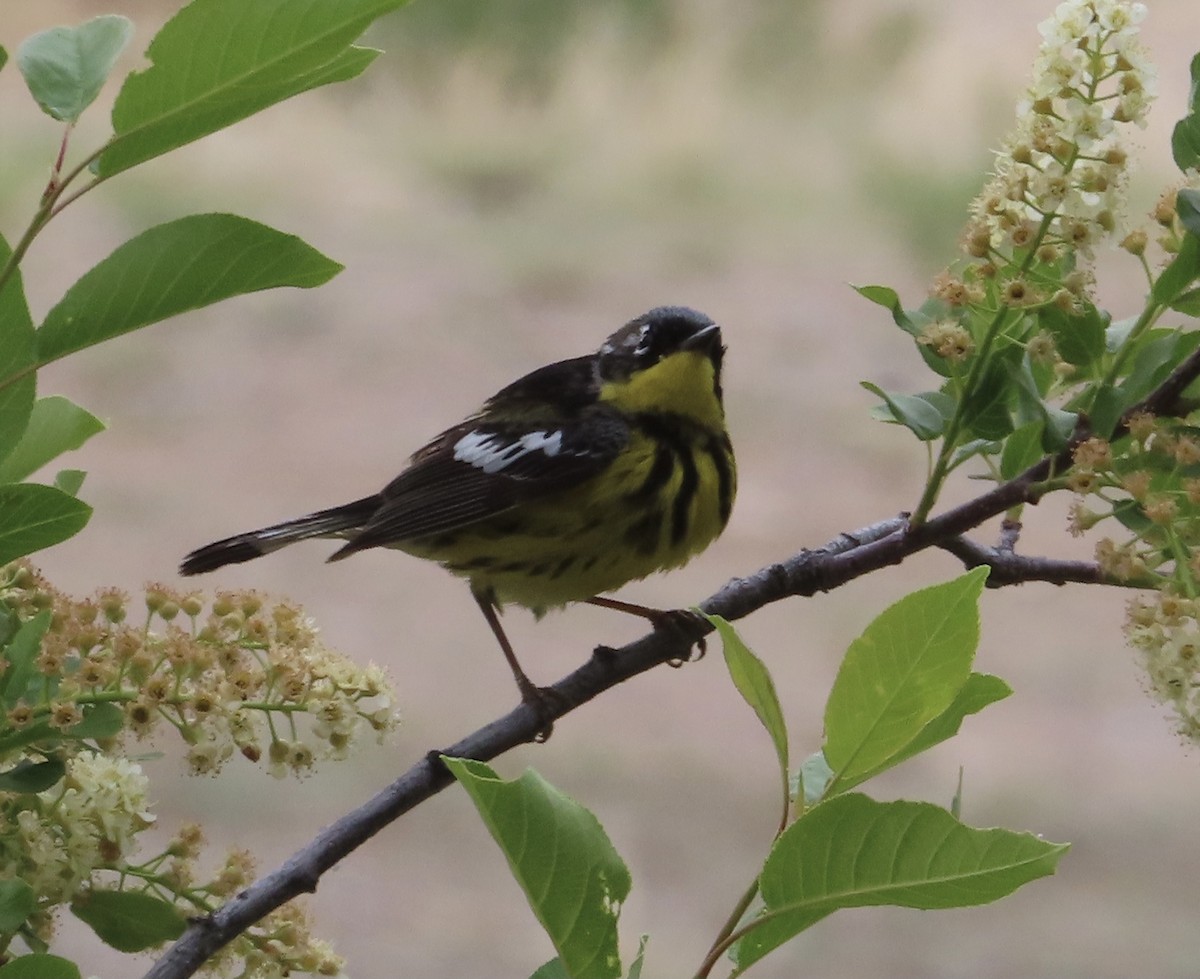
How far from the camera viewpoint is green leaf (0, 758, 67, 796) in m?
Answer: 0.51

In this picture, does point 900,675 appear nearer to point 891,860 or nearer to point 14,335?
point 891,860

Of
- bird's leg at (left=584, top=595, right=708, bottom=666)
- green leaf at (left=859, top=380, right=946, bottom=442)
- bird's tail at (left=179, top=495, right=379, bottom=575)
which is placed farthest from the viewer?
bird's tail at (left=179, top=495, right=379, bottom=575)

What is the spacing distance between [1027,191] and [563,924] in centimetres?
34

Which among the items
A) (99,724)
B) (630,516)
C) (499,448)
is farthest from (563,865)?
(499,448)

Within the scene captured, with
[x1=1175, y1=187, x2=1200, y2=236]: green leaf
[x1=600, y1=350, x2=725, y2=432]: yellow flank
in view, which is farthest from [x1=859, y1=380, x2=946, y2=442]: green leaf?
[x1=600, y1=350, x2=725, y2=432]: yellow flank

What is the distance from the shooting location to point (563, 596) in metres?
1.23

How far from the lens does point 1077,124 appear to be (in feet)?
1.96

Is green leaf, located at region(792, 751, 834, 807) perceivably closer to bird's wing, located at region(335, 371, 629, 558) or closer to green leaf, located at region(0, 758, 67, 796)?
green leaf, located at region(0, 758, 67, 796)

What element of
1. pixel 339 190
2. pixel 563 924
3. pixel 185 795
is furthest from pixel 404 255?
pixel 563 924

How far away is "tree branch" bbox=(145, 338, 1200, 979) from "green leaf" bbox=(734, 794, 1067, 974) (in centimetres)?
19

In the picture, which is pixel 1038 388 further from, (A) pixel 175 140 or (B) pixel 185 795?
(B) pixel 185 795

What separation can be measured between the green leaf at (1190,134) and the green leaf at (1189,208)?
3 centimetres

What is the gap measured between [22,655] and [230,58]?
0.21 metres

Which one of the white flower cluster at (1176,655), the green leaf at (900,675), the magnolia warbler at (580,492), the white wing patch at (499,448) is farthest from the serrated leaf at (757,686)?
the white wing patch at (499,448)
